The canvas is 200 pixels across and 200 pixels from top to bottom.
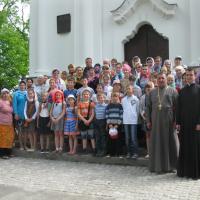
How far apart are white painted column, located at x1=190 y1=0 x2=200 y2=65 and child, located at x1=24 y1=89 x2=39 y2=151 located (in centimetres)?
534

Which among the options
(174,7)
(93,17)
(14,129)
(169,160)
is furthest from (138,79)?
(93,17)

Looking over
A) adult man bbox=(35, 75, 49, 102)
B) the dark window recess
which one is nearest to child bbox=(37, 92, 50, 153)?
adult man bbox=(35, 75, 49, 102)

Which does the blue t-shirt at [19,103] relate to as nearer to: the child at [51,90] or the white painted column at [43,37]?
the child at [51,90]

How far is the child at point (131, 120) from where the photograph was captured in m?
9.59

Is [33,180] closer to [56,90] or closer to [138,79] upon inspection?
[56,90]

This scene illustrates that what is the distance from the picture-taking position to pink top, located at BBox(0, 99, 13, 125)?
11.3 meters

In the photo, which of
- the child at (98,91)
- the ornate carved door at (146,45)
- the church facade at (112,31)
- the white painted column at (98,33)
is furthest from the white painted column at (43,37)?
the child at (98,91)

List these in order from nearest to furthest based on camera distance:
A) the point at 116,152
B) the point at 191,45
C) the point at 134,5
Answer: the point at 116,152, the point at 191,45, the point at 134,5

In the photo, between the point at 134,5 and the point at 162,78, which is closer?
the point at 162,78

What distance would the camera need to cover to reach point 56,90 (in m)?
10.8

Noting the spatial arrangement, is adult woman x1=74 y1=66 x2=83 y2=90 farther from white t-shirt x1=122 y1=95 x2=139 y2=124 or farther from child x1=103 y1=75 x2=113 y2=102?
white t-shirt x1=122 y1=95 x2=139 y2=124

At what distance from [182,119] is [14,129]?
4.79 m

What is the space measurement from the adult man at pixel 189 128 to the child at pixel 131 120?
1.24 m

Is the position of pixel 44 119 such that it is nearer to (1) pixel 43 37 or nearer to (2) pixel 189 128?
(2) pixel 189 128
